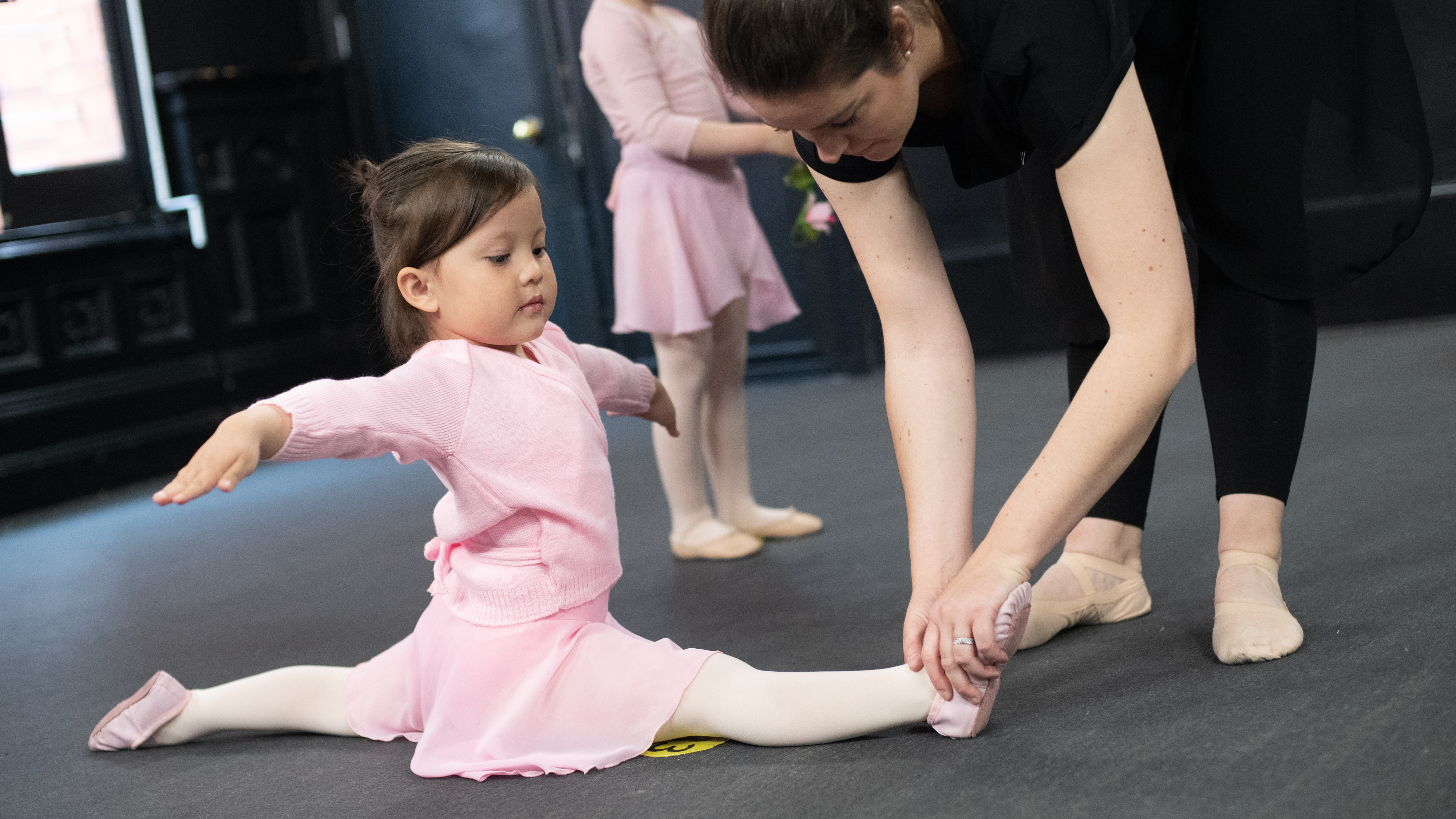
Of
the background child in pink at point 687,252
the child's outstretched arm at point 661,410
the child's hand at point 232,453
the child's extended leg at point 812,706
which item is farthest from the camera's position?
the background child in pink at point 687,252

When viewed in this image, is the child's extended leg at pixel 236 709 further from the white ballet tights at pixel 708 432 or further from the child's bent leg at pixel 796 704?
the white ballet tights at pixel 708 432

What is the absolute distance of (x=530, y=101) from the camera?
15.8 ft

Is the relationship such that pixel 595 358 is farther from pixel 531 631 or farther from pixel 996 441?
pixel 996 441

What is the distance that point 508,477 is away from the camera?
141 cm

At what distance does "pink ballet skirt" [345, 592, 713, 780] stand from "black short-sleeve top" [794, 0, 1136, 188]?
657 millimetres

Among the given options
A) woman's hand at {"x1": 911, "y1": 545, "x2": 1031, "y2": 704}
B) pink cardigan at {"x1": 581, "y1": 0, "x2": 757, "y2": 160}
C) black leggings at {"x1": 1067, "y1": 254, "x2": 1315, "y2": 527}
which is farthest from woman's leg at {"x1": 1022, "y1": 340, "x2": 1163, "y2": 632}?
pink cardigan at {"x1": 581, "y1": 0, "x2": 757, "y2": 160}

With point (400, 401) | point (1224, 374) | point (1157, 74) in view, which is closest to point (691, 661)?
point (400, 401)

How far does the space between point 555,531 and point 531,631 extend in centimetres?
12

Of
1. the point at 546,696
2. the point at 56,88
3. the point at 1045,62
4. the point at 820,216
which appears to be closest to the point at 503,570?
the point at 546,696

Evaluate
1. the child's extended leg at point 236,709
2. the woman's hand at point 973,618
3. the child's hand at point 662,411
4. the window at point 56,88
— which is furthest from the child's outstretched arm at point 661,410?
the window at point 56,88

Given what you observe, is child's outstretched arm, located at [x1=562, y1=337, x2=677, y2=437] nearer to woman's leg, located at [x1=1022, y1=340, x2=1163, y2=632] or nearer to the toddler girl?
the toddler girl

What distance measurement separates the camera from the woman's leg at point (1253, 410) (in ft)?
4.95

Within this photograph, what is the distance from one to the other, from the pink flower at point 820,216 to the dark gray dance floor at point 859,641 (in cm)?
58

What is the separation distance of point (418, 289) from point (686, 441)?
0.99 meters
